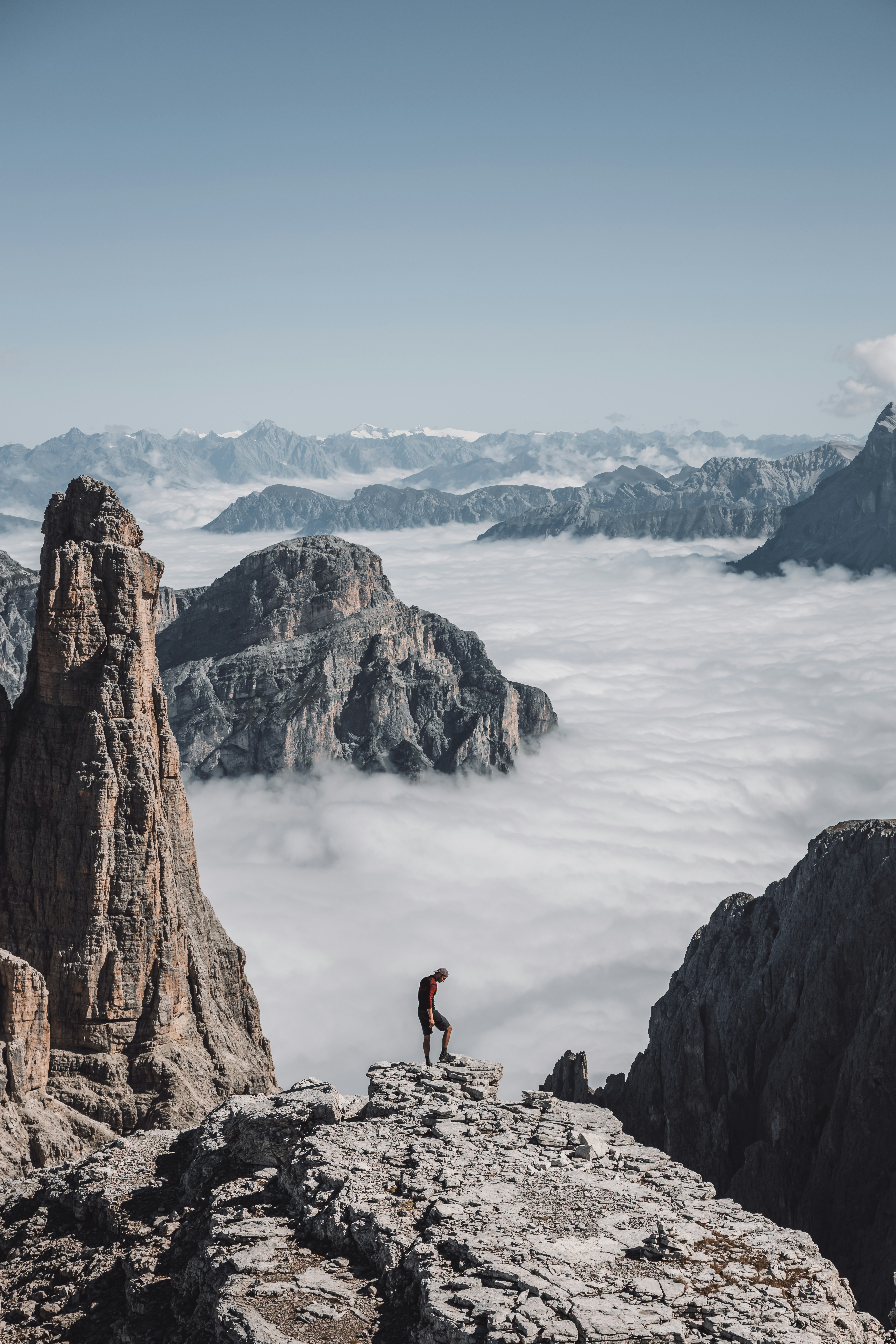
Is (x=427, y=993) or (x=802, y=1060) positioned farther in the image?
(x=802, y=1060)

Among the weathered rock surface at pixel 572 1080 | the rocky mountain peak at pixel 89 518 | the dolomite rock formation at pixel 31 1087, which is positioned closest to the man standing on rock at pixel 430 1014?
the dolomite rock formation at pixel 31 1087

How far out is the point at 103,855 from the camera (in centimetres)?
4562

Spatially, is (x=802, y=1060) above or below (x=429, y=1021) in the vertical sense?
below

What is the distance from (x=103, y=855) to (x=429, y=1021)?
740 inches

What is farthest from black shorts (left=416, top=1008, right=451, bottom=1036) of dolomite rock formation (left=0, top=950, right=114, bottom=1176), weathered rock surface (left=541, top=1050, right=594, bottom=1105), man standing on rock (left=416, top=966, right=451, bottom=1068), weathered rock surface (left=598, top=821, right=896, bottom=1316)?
weathered rock surface (left=541, top=1050, right=594, bottom=1105)

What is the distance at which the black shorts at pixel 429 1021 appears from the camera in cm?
3275

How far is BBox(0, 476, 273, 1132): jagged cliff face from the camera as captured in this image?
4512 centimetres

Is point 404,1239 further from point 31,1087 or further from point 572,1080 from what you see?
point 572,1080

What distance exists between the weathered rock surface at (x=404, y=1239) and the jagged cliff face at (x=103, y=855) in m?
15.8

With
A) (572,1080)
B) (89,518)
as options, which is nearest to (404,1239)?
(89,518)

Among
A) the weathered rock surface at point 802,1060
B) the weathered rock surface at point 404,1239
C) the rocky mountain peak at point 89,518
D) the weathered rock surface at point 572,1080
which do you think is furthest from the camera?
the weathered rock surface at point 572,1080

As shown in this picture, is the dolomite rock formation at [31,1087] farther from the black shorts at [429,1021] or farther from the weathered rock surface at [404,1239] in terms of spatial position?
the black shorts at [429,1021]

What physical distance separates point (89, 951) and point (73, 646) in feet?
42.4

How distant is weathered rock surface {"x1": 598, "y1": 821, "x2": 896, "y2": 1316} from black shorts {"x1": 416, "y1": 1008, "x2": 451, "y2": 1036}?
20.4 metres
